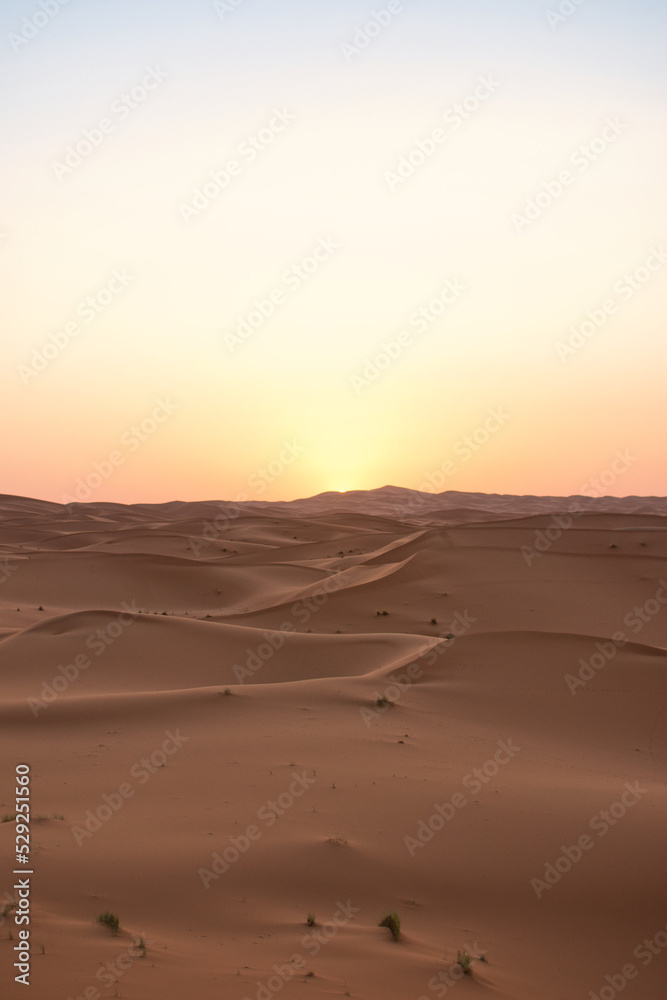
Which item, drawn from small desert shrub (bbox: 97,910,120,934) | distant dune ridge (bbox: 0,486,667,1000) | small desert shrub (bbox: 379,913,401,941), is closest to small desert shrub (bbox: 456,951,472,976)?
distant dune ridge (bbox: 0,486,667,1000)

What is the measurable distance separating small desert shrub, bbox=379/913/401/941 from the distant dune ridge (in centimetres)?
6

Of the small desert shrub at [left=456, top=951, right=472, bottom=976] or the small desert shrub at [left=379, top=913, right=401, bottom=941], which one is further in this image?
the small desert shrub at [left=379, top=913, right=401, bottom=941]

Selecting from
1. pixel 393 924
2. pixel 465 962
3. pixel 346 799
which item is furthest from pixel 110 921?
pixel 346 799

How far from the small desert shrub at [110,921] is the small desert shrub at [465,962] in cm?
176

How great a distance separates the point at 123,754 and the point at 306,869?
2908 mm

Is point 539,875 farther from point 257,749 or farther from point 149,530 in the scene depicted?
point 149,530

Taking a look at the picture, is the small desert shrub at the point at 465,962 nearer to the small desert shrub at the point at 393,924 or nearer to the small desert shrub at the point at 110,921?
the small desert shrub at the point at 393,924

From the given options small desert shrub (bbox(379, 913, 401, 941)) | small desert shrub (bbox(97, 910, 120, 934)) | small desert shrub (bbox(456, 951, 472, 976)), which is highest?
small desert shrub (bbox(97, 910, 120, 934))

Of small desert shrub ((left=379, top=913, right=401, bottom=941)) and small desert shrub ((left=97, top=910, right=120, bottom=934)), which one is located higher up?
small desert shrub ((left=97, top=910, right=120, bottom=934))

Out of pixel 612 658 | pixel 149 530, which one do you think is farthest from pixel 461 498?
pixel 612 658

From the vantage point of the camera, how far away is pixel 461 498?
8431 cm

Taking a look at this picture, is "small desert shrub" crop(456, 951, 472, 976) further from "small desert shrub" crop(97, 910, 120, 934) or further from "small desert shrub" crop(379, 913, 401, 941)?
"small desert shrub" crop(97, 910, 120, 934)

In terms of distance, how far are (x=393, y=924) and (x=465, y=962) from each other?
45 centimetres

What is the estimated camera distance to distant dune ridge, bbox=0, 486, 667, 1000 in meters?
4.24
